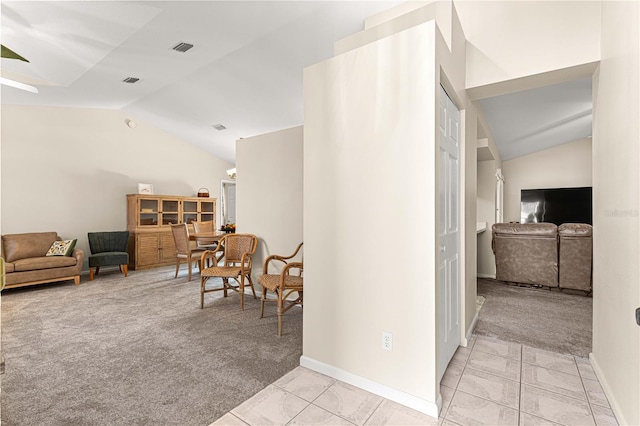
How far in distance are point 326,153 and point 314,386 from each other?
162cm

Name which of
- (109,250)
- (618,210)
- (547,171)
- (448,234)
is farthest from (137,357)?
Answer: (547,171)

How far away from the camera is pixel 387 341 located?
196cm

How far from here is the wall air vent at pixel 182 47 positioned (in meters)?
3.65

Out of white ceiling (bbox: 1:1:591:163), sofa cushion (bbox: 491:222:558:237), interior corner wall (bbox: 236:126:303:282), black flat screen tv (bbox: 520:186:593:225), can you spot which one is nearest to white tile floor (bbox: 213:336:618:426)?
interior corner wall (bbox: 236:126:303:282)

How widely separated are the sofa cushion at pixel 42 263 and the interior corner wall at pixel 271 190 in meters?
2.94

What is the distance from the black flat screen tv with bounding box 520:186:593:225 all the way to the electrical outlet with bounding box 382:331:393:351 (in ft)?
23.1

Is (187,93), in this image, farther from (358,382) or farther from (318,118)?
A: (358,382)

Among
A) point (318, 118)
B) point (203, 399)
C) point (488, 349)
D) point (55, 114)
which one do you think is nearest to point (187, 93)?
point (55, 114)

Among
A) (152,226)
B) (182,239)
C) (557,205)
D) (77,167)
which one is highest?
(77,167)

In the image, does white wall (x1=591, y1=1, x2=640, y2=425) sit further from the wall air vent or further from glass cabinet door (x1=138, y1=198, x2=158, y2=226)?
glass cabinet door (x1=138, y1=198, x2=158, y2=226)

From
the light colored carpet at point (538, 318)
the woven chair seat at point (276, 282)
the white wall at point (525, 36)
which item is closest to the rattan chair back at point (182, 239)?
the woven chair seat at point (276, 282)

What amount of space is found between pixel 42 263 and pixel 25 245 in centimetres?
62

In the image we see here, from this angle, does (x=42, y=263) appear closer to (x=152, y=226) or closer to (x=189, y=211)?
(x=152, y=226)

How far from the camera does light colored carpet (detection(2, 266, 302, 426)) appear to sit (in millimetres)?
1867
